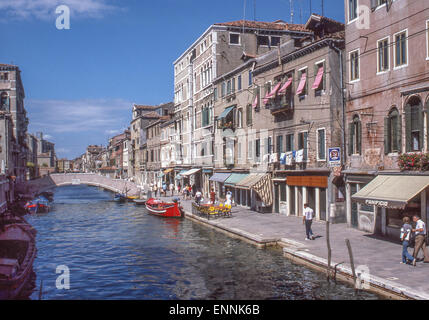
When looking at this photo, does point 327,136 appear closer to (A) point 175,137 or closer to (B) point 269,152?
(B) point 269,152

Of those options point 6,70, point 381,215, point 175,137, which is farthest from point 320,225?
point 6,70

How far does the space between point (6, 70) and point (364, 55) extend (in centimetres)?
6177

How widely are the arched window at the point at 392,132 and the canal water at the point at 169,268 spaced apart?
22.9 feet

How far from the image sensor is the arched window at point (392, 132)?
767 inches

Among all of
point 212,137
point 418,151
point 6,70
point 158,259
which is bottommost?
point 158,259

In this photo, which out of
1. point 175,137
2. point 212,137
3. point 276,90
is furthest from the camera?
point 175,137

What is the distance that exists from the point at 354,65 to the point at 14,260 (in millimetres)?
18134

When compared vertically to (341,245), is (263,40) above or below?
above

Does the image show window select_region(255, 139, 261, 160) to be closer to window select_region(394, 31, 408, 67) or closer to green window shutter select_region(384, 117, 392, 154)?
green window shutter select_region(384, 117, 392, 154)

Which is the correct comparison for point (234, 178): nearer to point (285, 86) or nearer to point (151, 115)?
point (285, 86)

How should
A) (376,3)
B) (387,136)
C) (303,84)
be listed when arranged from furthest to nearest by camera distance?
1. (303,84)
2. (376,3)
3. (387,136)

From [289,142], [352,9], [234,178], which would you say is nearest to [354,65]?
[352,9]

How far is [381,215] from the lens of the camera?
2081cm

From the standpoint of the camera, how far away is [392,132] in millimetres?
20062
